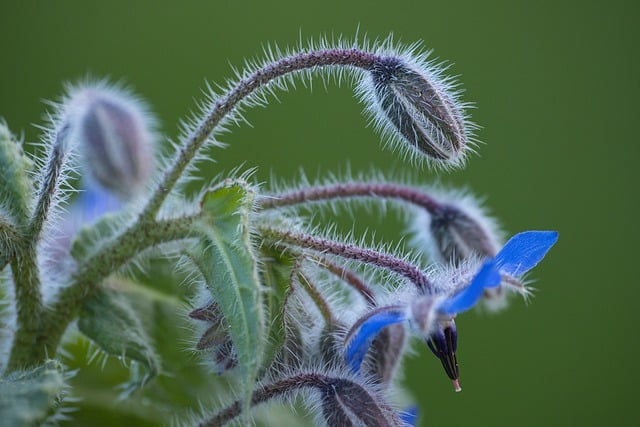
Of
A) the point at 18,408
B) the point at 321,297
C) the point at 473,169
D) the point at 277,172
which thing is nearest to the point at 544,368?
the point at 473,169

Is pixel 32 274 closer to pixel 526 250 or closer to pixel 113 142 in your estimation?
pixel 113 142

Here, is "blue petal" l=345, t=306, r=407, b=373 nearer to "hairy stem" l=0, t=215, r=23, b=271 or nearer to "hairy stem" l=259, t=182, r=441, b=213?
"hairy stem" l=259, t=182, r=441, b=213

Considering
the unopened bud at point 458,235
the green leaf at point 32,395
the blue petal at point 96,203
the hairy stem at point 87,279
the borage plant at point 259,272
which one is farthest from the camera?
the blue petal at point 96,203

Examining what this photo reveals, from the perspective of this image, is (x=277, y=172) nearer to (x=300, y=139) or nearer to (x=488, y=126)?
(x=300, y=139)

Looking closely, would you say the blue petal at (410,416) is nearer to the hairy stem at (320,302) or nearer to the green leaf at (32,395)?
the hairy stem at (320,302)

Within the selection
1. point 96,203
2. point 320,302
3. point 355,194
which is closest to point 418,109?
point 355,194

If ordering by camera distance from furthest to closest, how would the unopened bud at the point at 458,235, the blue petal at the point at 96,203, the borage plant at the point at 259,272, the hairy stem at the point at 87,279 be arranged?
the blue petal at the point at 96,203
the unopened bud at the point at 458,235
the hairy stem at the point at 87,279
the borage plant at the point at 259,272

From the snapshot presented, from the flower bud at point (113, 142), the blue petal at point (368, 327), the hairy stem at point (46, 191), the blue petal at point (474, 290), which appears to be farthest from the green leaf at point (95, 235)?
the blue petal at point (474, 290)
